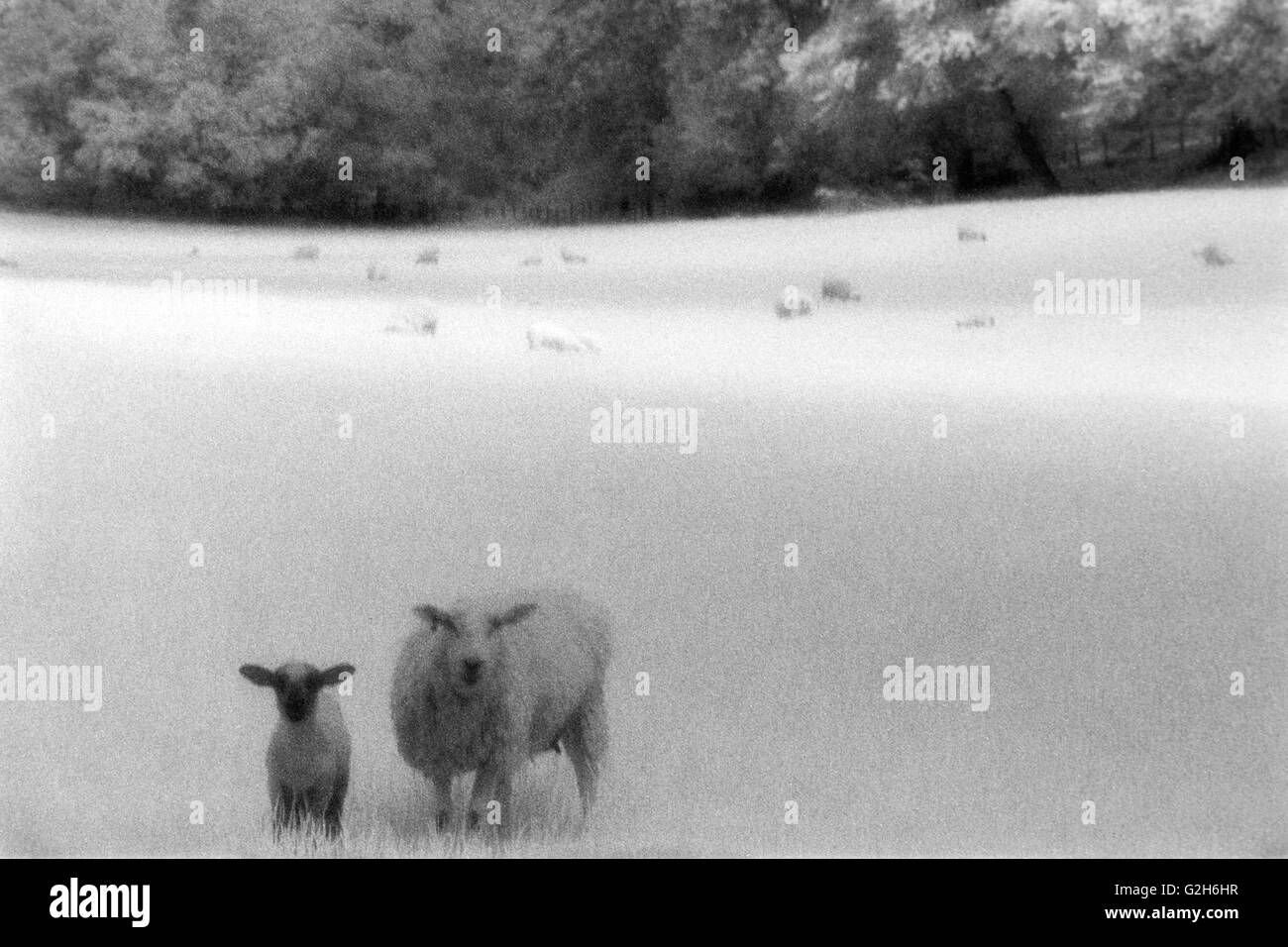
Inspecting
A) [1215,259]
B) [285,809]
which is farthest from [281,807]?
[1215,259]

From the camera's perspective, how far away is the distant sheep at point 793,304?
11.1 feet

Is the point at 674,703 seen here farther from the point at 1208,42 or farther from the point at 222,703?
the point at 1208,42

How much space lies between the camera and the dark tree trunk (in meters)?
3.30

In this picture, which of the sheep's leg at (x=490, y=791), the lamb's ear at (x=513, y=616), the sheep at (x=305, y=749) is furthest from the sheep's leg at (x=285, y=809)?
the lamb's ear at (x=513, y=616)

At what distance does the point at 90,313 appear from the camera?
11.2ft

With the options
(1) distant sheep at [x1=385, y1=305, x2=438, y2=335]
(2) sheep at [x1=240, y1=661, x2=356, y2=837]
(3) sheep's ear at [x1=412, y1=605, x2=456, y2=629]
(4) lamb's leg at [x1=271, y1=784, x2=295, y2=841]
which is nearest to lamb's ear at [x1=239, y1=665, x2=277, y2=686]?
(2) sheep at [x1=240, y1=661, x2=356, y2=837]

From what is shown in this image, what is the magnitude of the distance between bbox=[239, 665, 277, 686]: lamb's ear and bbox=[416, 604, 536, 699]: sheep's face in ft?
1.28

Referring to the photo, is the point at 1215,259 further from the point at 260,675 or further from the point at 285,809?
the point at 285,809

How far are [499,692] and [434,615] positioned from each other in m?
0.25

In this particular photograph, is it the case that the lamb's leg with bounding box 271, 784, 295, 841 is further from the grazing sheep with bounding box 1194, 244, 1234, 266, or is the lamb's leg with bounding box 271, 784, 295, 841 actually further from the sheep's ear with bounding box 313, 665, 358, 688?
the grazing sheep with bounding box 1194, 244, 1234, 266

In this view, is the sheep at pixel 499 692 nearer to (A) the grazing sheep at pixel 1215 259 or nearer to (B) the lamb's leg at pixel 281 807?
(B) the lamb's leg at pixel 281 807

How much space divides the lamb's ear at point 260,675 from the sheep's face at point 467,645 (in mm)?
390

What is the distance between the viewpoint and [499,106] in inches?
135
